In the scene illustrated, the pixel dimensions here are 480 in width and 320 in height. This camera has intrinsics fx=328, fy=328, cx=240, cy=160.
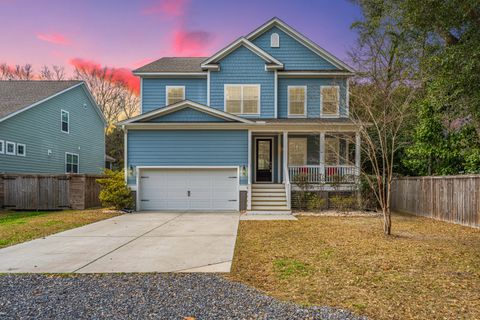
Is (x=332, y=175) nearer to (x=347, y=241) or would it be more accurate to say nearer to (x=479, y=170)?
(x=479, y=170)

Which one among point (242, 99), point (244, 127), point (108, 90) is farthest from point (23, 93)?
point (108, 90)

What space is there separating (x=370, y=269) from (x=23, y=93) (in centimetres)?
A: 2106

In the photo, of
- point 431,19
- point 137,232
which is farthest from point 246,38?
point 137,232

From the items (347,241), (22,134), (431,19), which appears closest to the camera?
(347,241)

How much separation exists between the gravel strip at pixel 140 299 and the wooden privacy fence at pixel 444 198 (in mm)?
8728

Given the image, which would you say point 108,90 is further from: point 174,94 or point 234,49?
point 234,49

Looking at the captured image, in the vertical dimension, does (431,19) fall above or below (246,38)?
below

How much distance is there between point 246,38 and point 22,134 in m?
13.0

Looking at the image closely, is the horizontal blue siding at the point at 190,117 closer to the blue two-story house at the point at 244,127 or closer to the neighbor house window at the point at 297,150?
the blue two-story house at the point at 244,127

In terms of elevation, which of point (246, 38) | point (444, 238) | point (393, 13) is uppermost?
point (246, 38)

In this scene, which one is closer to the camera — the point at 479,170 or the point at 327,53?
the point at 479,170

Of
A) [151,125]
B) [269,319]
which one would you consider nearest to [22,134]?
[151,125]

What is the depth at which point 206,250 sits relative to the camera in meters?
6.79

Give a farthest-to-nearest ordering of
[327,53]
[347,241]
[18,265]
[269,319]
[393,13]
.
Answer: [327,53] < [393,13] < [347,241] < [18,265] < [269,319]
